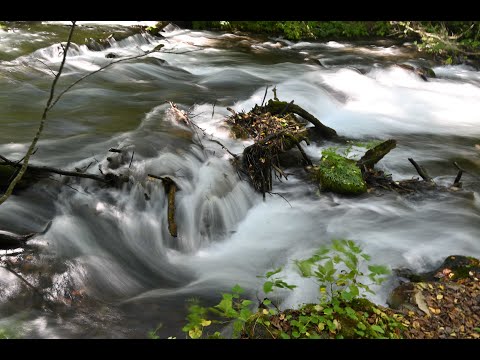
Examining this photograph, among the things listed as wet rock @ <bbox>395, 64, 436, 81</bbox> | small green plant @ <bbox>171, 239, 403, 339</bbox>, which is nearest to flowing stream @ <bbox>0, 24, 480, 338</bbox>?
small green plant @ <bbox>171, 239, 403, 339</bbox>

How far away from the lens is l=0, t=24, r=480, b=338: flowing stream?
3.65 m

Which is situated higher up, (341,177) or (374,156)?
(374,156)

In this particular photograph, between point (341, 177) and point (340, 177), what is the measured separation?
0.04ft

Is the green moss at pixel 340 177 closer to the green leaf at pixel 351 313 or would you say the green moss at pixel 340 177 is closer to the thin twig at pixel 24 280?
the green leaf at pixel 351 313

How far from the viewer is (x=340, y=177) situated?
5.66 metres

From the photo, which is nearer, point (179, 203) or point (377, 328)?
point (377, 328)

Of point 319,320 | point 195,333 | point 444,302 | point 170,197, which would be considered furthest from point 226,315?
point 170,197

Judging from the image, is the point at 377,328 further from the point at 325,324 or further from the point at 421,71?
the point at 421,71

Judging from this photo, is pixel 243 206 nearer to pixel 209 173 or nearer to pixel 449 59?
pixel 209 173

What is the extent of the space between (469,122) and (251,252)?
6.88 metres

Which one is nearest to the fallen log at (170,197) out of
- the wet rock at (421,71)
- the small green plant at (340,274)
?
the small green plant at (340,274)
